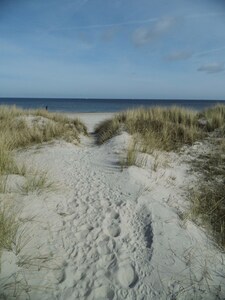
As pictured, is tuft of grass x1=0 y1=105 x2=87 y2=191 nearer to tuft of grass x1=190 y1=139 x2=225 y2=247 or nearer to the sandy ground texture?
the sandy ground texture

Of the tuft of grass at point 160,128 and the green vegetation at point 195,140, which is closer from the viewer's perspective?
the green vegetation at point 195,140

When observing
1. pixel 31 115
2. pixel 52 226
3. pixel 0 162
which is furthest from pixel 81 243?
pixel 31 115

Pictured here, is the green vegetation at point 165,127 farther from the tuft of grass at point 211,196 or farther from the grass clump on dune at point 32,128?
the tuft of grass at point 211,196

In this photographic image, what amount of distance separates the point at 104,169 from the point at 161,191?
54.5 inches

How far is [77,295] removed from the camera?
262 cm

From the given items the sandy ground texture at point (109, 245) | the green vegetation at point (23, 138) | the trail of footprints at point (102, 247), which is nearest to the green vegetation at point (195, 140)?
the sandy ground texture at point (109, 245)

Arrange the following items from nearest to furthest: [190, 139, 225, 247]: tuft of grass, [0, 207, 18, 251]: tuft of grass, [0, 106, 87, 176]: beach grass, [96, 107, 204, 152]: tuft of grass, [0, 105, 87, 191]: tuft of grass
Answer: [0, 207, 18, 251]: tuft of grass, [190, 139, 225, 247]: tuft of grass, [0, 105, 87, 191]: tuft of grass, [0, 106, 87, 176]: beach grass, [96, 107, 204, 152]: tuft of grass

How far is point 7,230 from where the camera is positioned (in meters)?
3.05

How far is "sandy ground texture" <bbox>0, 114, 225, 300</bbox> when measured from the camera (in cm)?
271

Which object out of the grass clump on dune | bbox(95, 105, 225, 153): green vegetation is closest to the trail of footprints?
bbox(95, 105, 225, 153): green vegetation

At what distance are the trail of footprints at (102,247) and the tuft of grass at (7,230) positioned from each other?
0.52 meters

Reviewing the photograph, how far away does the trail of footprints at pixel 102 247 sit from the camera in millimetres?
2717

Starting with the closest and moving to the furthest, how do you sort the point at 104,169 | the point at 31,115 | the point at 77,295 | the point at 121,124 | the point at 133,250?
1. the point at 77,295
2. the point at 133,250
3. the point at 104,169
4. the point at 121,124
5. the point at 31,115

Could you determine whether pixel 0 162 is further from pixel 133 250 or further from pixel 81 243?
pixel 133 250
